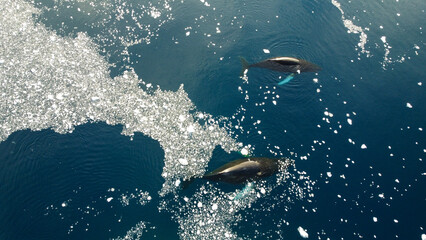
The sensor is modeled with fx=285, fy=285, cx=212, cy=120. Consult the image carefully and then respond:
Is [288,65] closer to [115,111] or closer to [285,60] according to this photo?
[285,60]

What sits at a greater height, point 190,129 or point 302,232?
point 190,129

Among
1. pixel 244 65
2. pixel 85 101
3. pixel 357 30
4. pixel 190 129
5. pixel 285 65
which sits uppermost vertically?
pixel 357 30

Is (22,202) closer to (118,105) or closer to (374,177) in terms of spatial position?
(118,105)

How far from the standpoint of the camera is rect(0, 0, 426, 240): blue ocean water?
15.9 ft

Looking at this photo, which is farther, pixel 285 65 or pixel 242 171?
pixel 285 65

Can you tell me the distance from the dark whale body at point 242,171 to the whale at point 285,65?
2222mm

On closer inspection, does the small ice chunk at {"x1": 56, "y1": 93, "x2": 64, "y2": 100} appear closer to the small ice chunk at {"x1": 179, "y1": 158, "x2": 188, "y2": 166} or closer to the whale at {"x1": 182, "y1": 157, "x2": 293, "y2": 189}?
the small ice chunk at {"x1": 179, "y1": 158, "x2": 188, "y2": 166}

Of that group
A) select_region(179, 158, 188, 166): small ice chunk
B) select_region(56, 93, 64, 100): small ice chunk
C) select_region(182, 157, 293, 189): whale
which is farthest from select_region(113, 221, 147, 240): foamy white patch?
select_region(56, 93, 64, 100): small ice chunk

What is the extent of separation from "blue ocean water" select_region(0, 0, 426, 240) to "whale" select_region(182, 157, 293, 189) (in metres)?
0.15

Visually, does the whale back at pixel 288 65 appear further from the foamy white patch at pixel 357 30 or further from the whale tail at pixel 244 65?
the foamy white patch at pixel 357 30

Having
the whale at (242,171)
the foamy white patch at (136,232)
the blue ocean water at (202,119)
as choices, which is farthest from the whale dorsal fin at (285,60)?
the foamy white patch at (136,232)

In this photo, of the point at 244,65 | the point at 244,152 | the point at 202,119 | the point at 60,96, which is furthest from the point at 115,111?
the point at 244,65

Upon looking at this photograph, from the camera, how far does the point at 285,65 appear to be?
6.26 meters

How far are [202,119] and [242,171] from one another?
1407 millimetres
